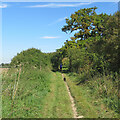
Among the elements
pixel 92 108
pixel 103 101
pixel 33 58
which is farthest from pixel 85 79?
pixel 33 58

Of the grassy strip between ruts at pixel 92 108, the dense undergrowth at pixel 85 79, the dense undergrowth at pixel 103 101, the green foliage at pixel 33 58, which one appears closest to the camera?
the grassy strip between ruts at pixel 92 108

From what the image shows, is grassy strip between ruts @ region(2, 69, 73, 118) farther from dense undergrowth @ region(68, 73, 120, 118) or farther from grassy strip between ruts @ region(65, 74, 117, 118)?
dense undergrowth @ region(68, 73, 120, 118)

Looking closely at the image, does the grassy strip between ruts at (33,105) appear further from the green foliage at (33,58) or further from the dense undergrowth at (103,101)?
the green foliage at (33,58)

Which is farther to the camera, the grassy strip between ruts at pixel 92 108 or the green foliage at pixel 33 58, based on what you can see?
the green foliage at pixel 33 58

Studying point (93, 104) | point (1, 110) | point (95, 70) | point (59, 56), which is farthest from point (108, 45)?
point (59, 56)

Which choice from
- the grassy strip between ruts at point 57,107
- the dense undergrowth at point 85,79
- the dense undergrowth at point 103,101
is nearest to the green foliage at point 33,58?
the dense undergrowth at point 85,79

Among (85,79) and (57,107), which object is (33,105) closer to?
(57,107)

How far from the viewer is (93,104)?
11109 millimetres

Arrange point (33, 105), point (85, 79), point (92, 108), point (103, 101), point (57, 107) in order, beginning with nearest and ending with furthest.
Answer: point (92, 108), point (57, 107), point (33, 105), point (103, 101), point (85, 79)

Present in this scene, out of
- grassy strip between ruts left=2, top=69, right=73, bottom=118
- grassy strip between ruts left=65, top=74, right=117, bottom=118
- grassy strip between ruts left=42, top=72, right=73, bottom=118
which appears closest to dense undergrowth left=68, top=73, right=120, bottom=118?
grassy strip between ruts left=65, top=74, right=117, bottom=118

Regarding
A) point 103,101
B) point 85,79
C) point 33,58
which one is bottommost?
point 103,101

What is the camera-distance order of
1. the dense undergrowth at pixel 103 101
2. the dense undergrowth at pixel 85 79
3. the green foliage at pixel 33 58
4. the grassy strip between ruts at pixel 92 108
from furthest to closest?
1. the green foliage at pixel 33 58
2. the dense undergrowth at pixel 85 79
3. the dense undergrowth at pixel 103 101
4. the grassy strip between ruts at pixel 92 108

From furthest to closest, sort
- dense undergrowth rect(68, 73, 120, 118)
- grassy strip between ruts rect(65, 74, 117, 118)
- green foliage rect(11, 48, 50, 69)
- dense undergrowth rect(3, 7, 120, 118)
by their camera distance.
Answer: green foliage rect(11, 48, 50, 69), dense undergrowth rect(3, 7, 120, 118), dense undergrowth rect(68, 73, 120, 118), grassy strip between ruts rect(65, 74, 117, 118)

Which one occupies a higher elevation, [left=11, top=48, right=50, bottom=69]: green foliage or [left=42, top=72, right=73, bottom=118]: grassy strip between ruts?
[left=11, top=48, right=50, bottom=69]: green foliage
